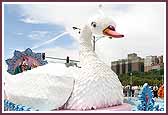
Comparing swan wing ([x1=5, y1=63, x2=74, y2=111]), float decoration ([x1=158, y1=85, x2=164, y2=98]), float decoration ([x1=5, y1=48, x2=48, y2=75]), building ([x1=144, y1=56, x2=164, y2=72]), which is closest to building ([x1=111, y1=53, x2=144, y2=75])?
building ([x1=144, y1=56, x2=164, y2=72])

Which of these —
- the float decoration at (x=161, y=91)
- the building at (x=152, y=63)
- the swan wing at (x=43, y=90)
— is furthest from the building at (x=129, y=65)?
the swan wing at (x=43, y=90)

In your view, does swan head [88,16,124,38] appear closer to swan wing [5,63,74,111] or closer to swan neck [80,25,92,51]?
swan neck [80,25,92,51]

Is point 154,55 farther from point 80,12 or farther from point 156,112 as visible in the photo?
point 80,12

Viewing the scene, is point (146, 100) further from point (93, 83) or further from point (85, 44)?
point (85, 44)

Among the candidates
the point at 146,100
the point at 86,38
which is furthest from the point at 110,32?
the point at 146,100

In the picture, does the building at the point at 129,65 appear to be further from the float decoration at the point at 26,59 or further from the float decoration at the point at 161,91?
the float decoration at the point at 26,59
